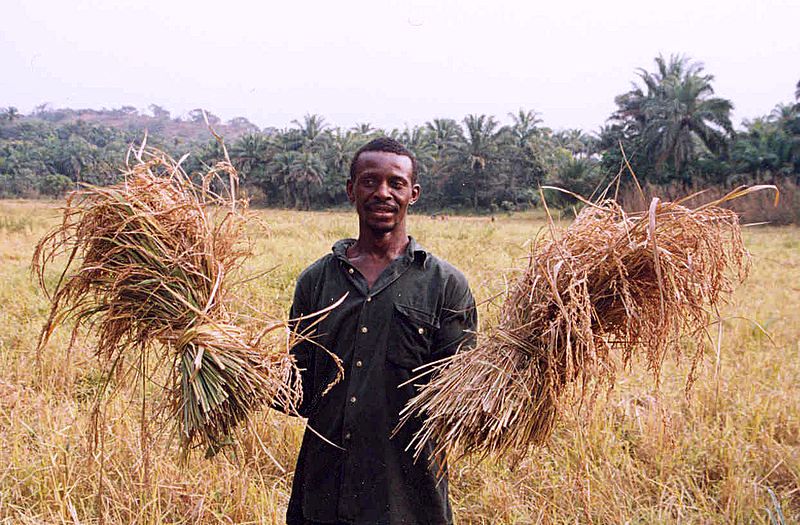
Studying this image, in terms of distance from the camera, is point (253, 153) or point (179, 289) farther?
point (253, 153)

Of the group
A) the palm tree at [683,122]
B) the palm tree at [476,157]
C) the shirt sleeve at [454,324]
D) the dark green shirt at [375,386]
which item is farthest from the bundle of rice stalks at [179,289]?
the palm tree at [476,157]

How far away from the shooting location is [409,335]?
171 centimetres

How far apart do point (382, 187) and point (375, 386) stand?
60cm

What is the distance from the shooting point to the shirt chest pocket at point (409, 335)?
169 cm

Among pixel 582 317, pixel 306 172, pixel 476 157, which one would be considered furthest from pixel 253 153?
pixel 582 317

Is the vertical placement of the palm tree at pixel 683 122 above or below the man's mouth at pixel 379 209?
above

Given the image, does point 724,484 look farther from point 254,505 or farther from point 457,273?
point 254,505

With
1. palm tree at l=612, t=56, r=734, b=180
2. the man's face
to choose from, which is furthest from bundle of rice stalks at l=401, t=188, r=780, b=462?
palm tree at l=612, t=56, r=734, b=180

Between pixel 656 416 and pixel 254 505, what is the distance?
2.20 metres

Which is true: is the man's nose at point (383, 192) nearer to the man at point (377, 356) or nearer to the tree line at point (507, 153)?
the man at point (377, 356)

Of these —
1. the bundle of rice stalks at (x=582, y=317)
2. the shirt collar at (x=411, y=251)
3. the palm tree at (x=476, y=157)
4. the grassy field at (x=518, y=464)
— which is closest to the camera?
the bundle of rice stalks at (x=582, y=317)

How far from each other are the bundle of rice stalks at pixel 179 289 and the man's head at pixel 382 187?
36 centimetres

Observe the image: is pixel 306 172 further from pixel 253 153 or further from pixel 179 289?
pixel 179 289

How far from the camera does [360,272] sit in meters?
1.77
